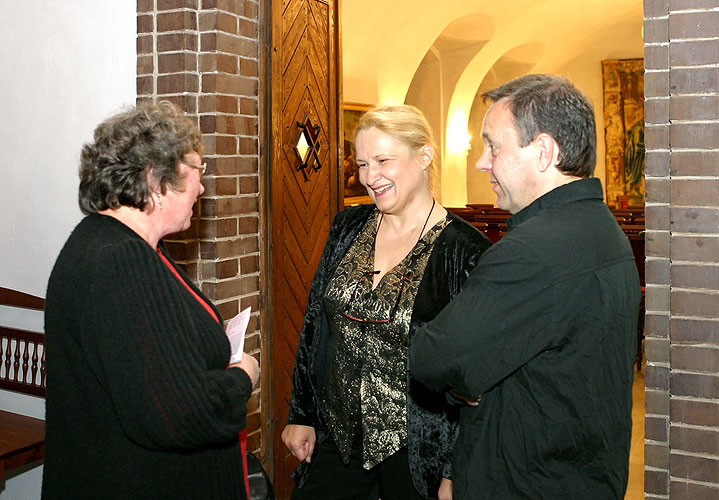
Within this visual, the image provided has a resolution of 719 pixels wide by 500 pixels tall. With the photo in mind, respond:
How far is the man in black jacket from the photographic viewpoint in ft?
5.50

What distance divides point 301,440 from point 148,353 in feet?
3.53

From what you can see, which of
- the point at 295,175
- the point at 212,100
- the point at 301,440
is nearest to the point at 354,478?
the point at 301,440

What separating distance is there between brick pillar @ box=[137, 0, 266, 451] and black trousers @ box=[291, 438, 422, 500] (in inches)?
44.5

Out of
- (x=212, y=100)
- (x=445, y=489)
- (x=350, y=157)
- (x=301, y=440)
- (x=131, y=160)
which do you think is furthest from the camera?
(x=350, y=157)

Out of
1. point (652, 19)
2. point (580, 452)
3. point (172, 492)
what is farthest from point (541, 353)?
point (652, 19)

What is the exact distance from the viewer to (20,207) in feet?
13.0

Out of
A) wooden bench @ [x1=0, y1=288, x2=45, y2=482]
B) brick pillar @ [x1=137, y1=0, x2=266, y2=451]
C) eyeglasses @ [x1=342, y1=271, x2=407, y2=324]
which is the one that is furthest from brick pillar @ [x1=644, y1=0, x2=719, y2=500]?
wooden bench @ [x1=0, y1=288, x2=45, y2=482]

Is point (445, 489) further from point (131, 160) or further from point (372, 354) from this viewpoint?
point (131, 160)

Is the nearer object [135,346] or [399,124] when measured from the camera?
[135,346]

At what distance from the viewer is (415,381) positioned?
2383mm

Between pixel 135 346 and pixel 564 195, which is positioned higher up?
pixel 564 195

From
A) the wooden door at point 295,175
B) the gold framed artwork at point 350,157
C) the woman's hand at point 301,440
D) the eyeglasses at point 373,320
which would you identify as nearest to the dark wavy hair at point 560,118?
the eyeglasses at point 373,320

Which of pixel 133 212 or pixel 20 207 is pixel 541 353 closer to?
pixel 133 212

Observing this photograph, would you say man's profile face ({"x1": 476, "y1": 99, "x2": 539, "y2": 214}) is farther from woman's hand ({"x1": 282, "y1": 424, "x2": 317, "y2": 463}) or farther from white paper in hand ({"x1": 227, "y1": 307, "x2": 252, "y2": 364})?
woman's hand ({"x1": 282, "y1": 424, "x2": 317, "y2": 463})
